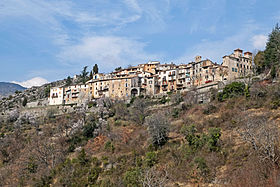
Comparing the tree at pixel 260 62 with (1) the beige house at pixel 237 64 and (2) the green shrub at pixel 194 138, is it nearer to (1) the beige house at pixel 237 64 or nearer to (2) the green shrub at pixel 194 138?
(1) the beige house at pixel 237 64

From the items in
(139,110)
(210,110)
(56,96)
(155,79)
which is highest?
(155,79)

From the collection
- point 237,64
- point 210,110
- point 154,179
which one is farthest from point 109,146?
point 237,64

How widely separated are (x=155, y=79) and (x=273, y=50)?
106 ft

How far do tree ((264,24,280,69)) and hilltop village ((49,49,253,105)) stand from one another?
788 centimetres

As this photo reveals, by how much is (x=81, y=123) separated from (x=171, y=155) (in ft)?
93.8

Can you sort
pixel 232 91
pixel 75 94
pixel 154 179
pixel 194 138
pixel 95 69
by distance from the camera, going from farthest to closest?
pixel 95 69, pixel 75 94, pixel 232 91, pixel 194 138, pixel 154 179

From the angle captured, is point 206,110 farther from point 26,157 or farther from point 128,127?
point 26,157

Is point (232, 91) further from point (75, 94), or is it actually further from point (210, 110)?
point (75, 94)

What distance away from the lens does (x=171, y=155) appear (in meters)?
44.9

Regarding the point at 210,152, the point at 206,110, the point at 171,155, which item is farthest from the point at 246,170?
the point at 206,110

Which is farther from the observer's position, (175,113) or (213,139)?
(175,113)

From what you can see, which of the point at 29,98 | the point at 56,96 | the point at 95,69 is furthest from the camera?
the point at 29,98

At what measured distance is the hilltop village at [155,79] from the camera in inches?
3127

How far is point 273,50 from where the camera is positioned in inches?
2589
